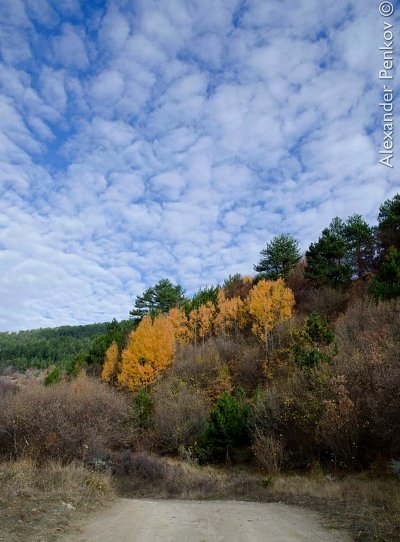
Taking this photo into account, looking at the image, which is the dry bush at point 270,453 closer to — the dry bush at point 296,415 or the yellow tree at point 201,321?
the dry bush at point 296,415

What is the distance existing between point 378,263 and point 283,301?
37.8ft

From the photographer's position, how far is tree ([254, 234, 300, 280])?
52.9 meters

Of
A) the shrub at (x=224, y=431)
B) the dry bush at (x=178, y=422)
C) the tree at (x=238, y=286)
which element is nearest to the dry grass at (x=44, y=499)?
the shrub at (x=224, y=431)

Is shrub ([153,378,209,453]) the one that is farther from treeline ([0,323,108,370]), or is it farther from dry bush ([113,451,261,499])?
treeline ([0,323,108,370])

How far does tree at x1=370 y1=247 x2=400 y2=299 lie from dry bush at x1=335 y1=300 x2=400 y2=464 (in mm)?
6111

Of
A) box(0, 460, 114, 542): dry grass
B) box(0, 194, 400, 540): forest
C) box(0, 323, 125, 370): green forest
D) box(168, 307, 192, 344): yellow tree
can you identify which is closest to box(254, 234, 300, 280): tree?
box(0, 194, 400, 540): forest

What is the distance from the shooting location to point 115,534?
297 inches

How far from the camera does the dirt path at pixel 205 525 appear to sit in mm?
7379

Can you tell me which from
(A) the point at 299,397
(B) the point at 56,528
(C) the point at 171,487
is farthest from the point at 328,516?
(A) the point at 299,397

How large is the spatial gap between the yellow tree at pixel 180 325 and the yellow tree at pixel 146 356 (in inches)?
293

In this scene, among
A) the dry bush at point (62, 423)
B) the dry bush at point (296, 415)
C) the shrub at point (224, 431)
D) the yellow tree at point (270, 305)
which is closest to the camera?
the dry bush at point (296, 415)

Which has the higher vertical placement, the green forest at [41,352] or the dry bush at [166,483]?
the green forest at [41,352]

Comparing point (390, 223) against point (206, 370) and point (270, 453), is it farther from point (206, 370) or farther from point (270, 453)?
point (270, 453)

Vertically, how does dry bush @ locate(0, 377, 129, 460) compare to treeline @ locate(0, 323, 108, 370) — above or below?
below
